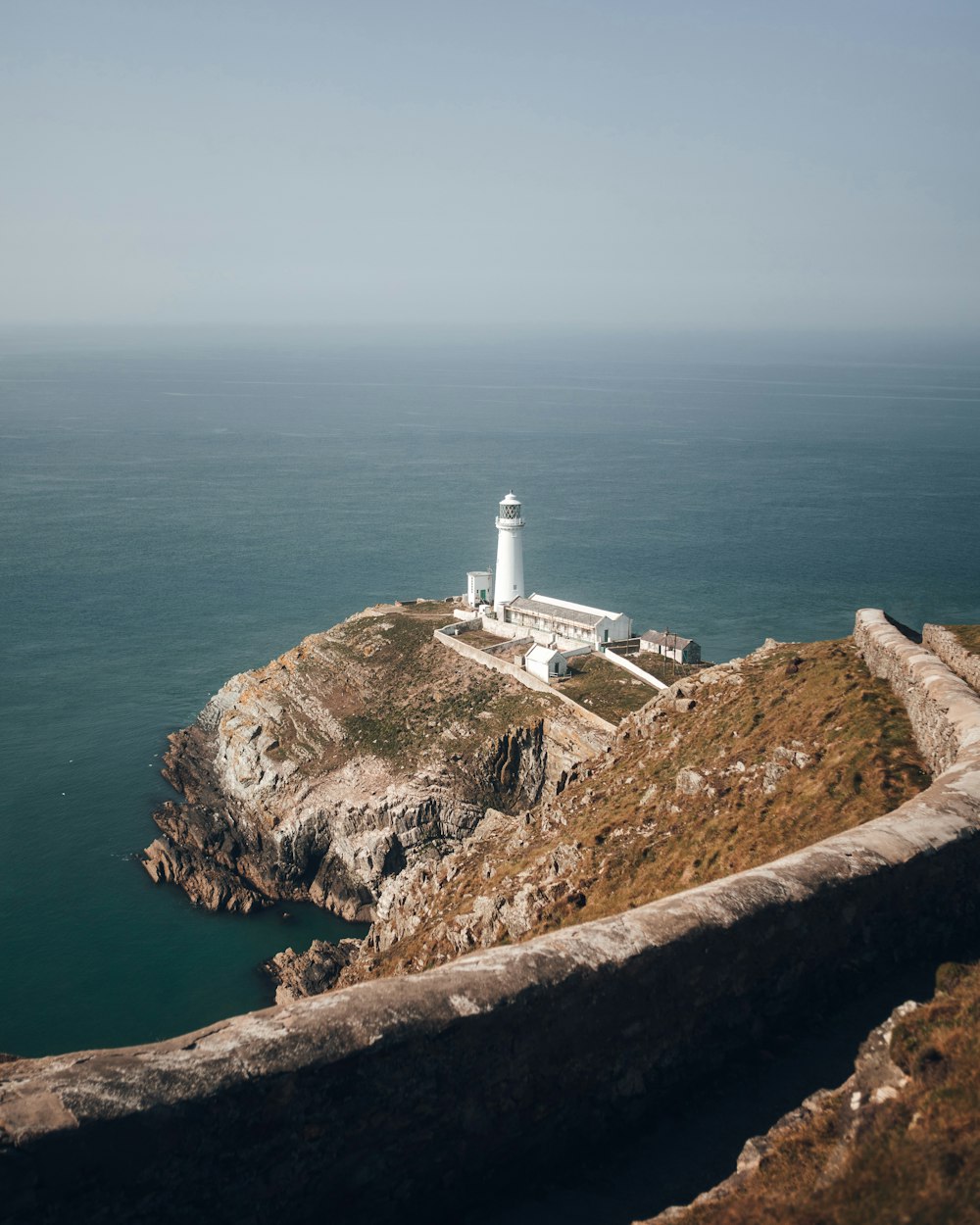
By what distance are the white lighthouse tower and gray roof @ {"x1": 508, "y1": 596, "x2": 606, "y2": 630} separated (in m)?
1.77

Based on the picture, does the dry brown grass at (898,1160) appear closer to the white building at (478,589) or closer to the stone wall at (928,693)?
the stone wall at (928,693)

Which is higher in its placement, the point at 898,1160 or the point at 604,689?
the point at 898,1160

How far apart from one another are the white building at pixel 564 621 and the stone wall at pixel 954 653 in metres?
29.7

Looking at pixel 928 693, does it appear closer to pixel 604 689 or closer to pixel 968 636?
pixel 968 636

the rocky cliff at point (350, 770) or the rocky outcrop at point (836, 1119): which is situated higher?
the rocky outcrop at point (836, 1119)

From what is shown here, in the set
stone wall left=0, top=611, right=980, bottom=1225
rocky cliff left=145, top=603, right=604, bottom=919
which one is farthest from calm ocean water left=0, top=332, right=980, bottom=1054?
stone wall left=0, top=611, right=980, bottom=1225

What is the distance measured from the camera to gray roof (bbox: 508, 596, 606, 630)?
189ft

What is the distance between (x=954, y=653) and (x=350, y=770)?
3205 centimetres

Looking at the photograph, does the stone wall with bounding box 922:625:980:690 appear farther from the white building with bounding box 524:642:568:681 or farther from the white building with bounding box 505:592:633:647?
the white building with bounding box 505:592:633:647

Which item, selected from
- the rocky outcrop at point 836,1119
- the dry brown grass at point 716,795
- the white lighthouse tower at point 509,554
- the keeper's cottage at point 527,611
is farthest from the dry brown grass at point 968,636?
the white lighthouse tower at point 509,554

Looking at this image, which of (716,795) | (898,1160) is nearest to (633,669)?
(716,795)

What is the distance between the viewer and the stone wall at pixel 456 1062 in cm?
831

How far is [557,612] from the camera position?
5956 cm

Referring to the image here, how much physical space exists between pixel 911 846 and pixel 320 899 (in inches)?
1461
